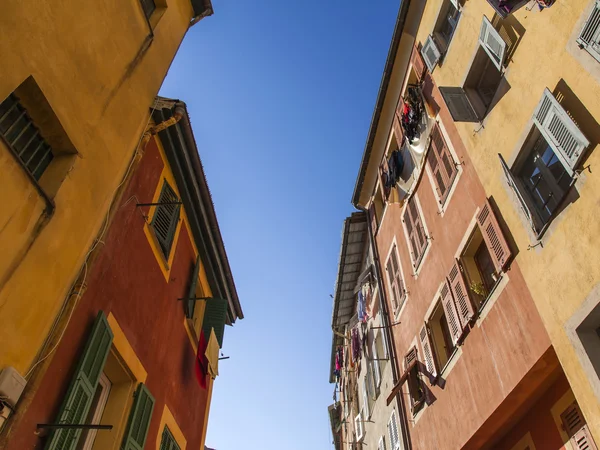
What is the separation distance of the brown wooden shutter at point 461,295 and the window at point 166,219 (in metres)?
5.62

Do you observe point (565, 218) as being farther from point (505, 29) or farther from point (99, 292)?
point (99, 292)

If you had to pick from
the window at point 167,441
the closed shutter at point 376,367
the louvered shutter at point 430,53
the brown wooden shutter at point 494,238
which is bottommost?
the window at point 167,441

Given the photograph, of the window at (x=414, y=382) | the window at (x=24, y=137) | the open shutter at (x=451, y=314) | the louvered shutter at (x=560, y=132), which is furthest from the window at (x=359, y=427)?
the window at (x=24, y=137)

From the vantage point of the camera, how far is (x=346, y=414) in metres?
23.0

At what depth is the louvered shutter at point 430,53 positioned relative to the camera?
11016 millimetres

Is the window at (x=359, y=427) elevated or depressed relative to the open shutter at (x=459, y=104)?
depressed

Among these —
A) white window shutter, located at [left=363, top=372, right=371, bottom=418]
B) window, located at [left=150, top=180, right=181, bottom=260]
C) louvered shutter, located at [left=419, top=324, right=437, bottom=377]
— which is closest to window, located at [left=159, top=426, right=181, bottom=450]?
window, located at [left=150, top=180, right=181, bottom=260]

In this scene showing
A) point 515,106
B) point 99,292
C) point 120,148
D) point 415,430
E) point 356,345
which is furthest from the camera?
point 356,345

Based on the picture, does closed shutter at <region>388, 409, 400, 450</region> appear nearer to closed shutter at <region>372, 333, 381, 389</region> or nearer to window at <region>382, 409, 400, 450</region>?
window at <region>382, 409, 400, 450</region>

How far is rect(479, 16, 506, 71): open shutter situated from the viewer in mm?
7964

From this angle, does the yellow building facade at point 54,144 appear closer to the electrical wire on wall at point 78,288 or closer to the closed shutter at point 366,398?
the electrical wire on wall at point 78,288

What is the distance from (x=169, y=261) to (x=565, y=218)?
22.7ft

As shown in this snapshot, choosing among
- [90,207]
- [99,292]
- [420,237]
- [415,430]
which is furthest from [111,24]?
[415,430]

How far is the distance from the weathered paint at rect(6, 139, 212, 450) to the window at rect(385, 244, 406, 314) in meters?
5.78
